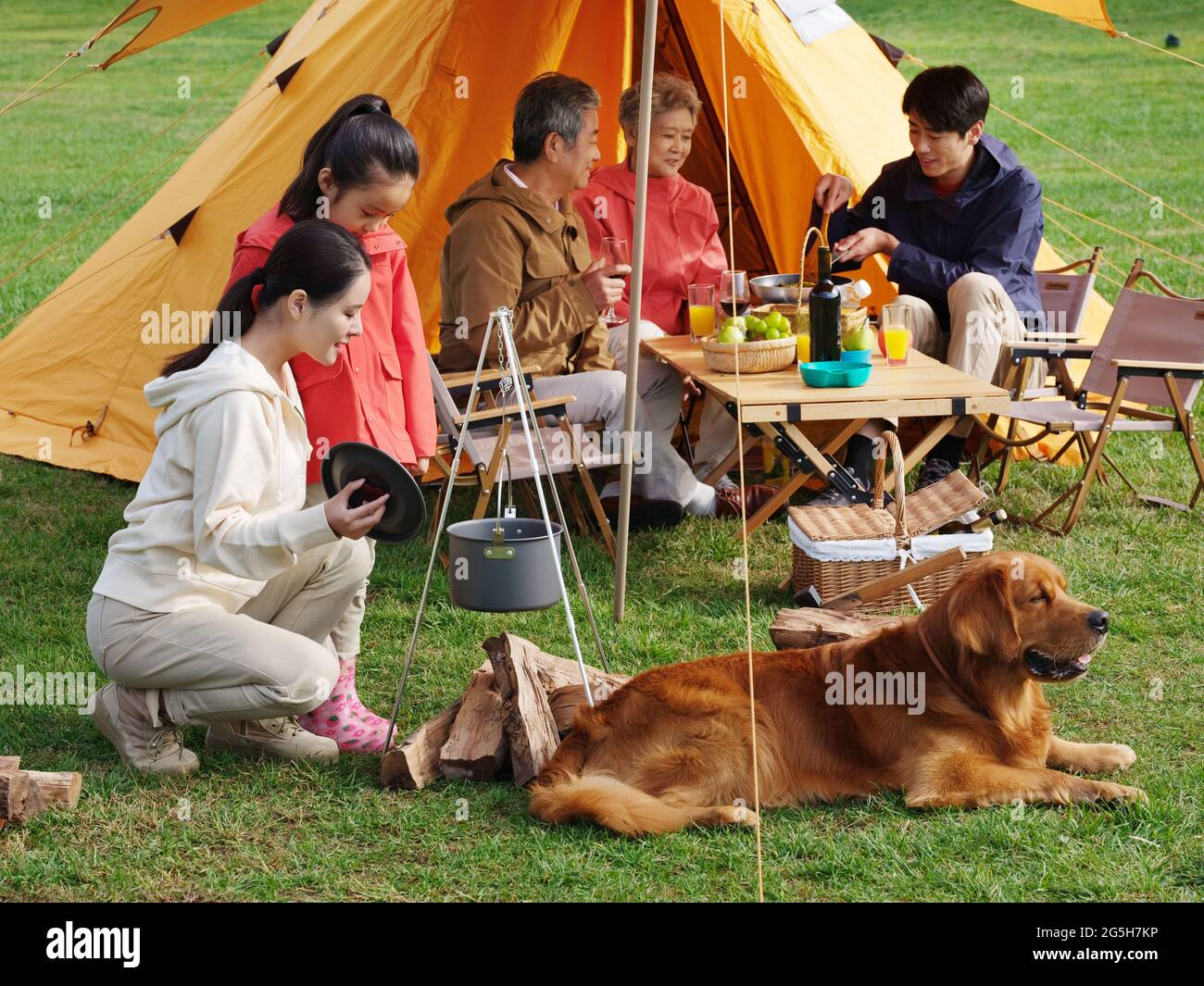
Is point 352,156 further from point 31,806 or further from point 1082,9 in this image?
point 1082,9

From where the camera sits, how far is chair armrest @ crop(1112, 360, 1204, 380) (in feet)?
17.6

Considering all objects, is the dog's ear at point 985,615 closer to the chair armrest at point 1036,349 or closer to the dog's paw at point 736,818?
the dog's paw at point 736,818

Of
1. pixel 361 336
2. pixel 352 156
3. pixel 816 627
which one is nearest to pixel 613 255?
pixel 361 336

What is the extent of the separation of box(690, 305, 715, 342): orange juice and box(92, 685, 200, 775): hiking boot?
260 cm

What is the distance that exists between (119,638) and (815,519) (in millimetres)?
2291

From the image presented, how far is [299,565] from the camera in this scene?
3715 millimetres

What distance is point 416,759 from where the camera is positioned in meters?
3.57

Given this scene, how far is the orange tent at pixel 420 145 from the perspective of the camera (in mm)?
6172

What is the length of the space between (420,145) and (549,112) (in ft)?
4.04

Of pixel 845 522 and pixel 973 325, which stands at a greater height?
pixel 973 325

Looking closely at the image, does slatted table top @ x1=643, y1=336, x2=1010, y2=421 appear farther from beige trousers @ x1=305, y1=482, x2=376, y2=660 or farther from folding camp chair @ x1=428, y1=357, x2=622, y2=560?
beige trousers @ x1=305, y1=482, x2=376, y2=660

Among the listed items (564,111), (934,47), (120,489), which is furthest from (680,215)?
(934,47)

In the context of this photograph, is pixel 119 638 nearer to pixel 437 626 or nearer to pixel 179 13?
pixel 437 626

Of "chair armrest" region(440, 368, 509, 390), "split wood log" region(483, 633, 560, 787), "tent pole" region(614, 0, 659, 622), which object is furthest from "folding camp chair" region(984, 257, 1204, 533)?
"split wood log" region(483, 633, 560, 787)
